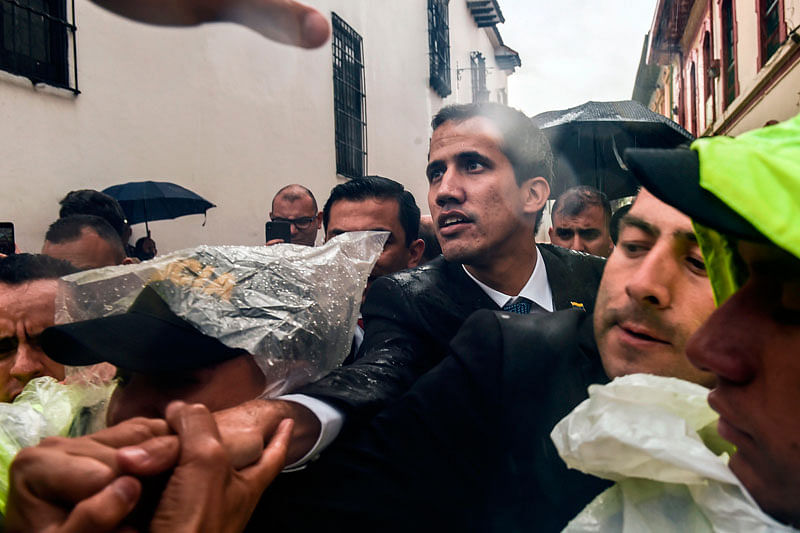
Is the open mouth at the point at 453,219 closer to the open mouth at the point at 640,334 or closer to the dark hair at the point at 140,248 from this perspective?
the open mouth at the point at 640,334

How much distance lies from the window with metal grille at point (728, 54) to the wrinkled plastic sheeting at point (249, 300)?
13.7 metres

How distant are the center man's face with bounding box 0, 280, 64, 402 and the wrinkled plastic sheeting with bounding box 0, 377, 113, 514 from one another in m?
0.07

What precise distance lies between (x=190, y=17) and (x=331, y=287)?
2.63ft

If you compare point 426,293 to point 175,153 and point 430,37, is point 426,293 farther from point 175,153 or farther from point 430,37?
point 430,37

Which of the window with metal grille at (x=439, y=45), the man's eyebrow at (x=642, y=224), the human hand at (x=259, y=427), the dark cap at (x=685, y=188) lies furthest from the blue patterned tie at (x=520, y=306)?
the window with metal grille at (x=439, y=45)

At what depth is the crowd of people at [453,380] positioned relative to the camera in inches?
32.9

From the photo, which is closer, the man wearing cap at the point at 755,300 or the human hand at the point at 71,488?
the man wearing cap at the point at 755,300

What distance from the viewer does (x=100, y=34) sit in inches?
200

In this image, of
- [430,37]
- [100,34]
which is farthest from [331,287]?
[430,37]

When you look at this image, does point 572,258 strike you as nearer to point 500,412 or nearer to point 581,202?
point 500,412

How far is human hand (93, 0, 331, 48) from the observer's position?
63.3 inches

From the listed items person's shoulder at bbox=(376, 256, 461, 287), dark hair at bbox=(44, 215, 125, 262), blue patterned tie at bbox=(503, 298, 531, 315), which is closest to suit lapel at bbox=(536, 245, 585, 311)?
blue patterned tie at bbox=(503, 298, 531, 315)

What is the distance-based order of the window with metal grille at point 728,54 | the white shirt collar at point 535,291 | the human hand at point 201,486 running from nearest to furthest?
the human hand at point 201,486 < the white shirt collar at point 535,291 < the window with metal grille at point 728,54

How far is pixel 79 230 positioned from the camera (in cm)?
357
